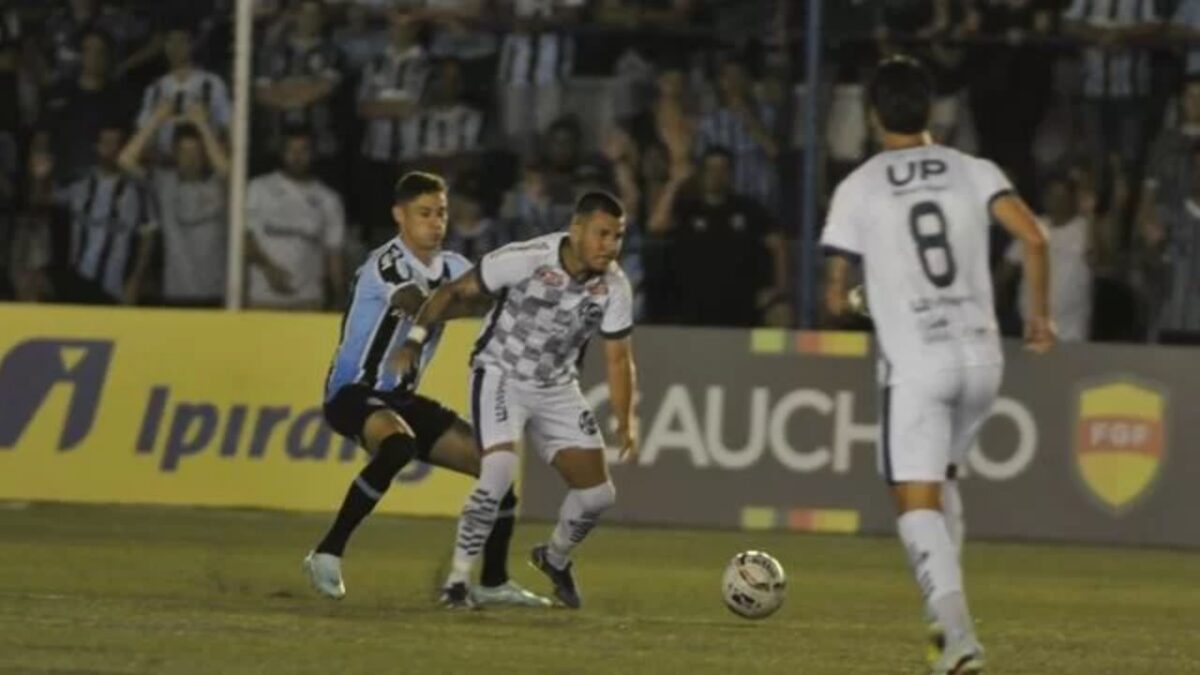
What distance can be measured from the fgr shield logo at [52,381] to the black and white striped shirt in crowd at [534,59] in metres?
3.34

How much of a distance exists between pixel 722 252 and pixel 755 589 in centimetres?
731

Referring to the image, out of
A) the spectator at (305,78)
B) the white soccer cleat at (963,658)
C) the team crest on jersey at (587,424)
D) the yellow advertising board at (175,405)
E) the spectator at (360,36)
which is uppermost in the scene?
the spectator at (360,36)

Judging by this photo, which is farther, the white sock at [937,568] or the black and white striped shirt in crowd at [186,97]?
the black and white striped shirt in crowd at [186,97]

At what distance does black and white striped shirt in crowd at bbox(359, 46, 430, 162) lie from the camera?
794 inches

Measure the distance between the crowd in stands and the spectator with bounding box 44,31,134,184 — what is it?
0.02 meters

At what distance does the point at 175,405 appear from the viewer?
61.7ft

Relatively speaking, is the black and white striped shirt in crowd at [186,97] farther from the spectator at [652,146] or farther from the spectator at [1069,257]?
the spectator at [1069,257]

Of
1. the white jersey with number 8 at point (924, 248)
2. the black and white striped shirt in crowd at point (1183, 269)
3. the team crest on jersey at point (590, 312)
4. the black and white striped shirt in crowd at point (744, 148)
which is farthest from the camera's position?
the black and white striped shirt in crowd at point (744, 148)

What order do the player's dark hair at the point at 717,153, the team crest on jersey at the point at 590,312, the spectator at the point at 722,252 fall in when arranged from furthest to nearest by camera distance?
the player's dark hair at the point at 717,153 → the spectator at the point at 722,252 → the team crest on jersey at the point at 590,312

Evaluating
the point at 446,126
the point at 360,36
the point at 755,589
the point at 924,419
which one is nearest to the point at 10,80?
the point at 360,36

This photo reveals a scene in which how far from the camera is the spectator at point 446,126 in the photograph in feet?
65.9

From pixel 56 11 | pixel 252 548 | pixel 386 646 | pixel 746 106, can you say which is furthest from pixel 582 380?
pixel 386 646

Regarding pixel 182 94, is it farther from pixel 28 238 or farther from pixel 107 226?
pixel 28 238

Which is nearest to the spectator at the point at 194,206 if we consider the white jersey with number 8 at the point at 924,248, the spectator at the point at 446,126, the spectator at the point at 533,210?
the spectator at the point at 446,126
